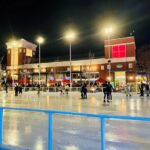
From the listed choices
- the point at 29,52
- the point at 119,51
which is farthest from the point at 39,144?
the point at 29,52

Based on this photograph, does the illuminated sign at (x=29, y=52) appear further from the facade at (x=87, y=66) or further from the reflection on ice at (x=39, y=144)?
the reflection on ice at (x=39, y=144)

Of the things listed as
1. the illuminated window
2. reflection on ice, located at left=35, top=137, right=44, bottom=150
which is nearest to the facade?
the illuminated window

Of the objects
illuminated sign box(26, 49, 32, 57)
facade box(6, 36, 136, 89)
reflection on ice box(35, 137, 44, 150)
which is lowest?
reflection on ice box(35, 137, 44, 150)

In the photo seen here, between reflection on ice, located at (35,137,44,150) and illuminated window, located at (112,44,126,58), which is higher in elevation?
illuminated window, located at (112,44,126,58)

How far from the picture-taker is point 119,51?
232 feet

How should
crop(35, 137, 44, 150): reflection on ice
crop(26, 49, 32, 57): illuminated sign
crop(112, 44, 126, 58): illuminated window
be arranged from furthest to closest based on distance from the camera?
1. crop(26, 49, 32, 57): illuminated sign
2. crop(112, 44, 126, 58): illuminated window
3. crop(35, 137, 44, 150): reflection on ice

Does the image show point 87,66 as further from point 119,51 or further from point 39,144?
point 39,144

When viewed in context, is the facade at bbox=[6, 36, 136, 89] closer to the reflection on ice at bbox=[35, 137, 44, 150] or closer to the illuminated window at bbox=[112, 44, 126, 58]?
the illuminated window at bbox=[112, 44, 126, 58]

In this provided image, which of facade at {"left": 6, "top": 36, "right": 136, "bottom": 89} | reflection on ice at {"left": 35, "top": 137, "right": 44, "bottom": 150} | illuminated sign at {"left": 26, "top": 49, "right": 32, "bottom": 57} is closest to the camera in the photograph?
reflection on ice at {"left": 35, "top": 137, "right": 44, "bottom": 150}

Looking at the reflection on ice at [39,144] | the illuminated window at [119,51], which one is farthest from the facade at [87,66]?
the reflection on ice at [39,144]

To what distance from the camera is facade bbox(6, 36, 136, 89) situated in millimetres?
68938

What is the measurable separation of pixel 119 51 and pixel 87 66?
1279cm

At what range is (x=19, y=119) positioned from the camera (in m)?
11.9

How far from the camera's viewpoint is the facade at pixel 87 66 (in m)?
68.9
